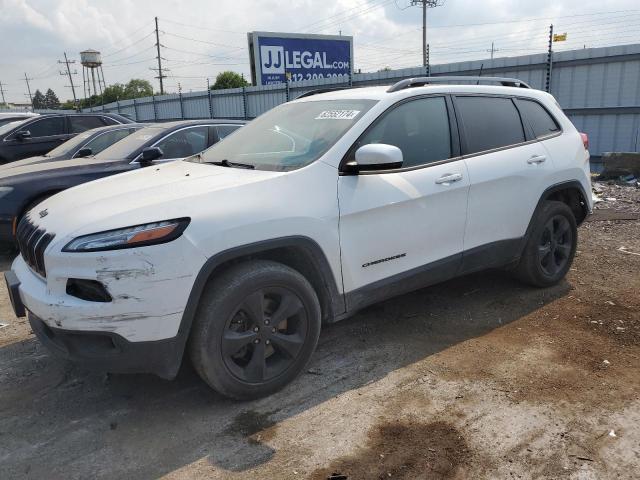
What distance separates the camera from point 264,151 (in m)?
3.72

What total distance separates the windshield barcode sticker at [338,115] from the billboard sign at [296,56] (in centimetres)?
2186

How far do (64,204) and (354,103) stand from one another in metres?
1.98

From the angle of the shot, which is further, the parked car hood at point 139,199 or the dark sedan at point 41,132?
the dark sedan at point 41,132

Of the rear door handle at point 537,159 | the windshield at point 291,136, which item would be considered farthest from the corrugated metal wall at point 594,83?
the windshield at point 291,136

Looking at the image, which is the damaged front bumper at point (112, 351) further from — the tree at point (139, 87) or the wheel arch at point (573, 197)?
the tree at point (139, 87)

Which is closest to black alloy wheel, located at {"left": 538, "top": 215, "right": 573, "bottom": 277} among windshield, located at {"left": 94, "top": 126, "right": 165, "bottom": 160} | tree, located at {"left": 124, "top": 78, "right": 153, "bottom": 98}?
windshield, located at {"left": 94, "top": 126, "right": 165, "bottom": 160}

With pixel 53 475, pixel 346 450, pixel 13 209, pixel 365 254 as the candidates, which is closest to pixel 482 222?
pixel 365 254

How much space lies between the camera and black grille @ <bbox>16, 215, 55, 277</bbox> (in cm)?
290

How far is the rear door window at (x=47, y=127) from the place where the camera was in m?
11.3

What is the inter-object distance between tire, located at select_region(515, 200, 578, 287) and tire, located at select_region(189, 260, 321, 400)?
225cm

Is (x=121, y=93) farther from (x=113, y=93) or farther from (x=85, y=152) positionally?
(x=85, y=152)

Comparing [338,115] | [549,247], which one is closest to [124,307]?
[338,115]

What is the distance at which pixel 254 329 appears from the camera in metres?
3.04

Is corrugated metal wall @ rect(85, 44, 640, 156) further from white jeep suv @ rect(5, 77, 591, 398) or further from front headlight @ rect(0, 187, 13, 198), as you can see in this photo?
front headlight @ rect(0, 187, 13, 198)
